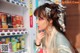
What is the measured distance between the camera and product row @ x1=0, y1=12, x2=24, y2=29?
9.60 feet

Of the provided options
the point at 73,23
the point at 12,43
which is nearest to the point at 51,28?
the point at 12,43

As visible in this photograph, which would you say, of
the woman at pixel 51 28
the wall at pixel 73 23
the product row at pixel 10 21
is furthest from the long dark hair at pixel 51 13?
the wall at pixel 73 23

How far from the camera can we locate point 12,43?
3.28 meters

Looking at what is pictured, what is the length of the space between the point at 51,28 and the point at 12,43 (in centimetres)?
119

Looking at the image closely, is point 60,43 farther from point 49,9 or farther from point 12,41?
point 12,41

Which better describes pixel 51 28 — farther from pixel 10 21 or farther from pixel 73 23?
pixel 73 23

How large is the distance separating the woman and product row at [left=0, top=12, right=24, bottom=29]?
0.78 m

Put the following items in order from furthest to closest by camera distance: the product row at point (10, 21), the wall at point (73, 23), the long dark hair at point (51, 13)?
1. the wall at point (73, 23)
2. the product row at point (10, 21)
3. the long dark hair at point (51, 13)

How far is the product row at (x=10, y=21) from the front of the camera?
9.60 feet

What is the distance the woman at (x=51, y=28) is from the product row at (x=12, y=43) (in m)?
0.78

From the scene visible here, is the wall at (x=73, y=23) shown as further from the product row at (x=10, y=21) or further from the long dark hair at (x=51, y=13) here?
the long dark hair at (x=51, y=13)

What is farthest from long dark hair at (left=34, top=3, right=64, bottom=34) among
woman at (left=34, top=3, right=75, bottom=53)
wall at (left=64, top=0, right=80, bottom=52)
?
wall at (left=64, top=0, right=80, bottom=52)

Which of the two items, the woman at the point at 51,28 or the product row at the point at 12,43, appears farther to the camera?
the product row at the point at 12,43

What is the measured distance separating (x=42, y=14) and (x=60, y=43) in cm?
36
